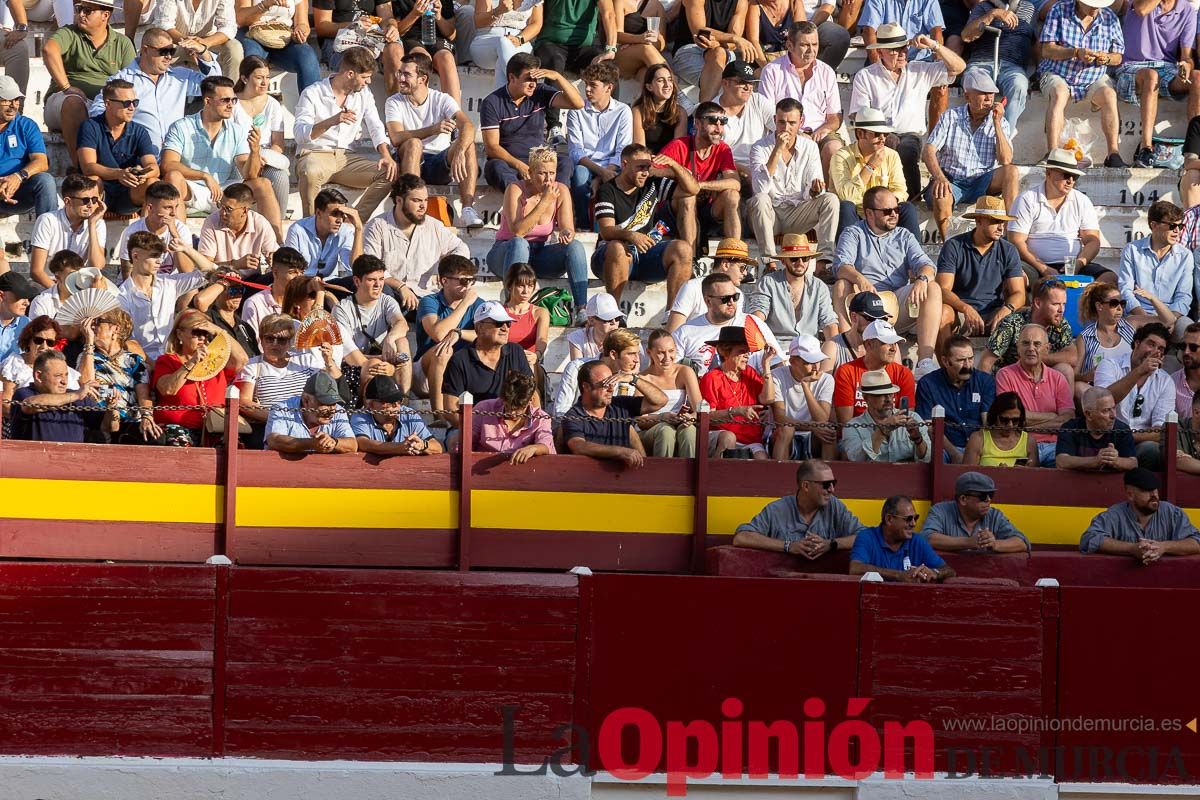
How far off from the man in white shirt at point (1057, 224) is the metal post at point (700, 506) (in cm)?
331

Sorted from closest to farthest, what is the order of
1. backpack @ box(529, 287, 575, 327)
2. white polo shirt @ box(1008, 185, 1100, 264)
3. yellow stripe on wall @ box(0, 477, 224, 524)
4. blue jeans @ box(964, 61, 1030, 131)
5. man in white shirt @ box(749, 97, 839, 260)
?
1. yellow stripe on wall @ box(0, 477, 224, 524)
2. backpack @ box(529, 287, 575, 327)
3. man in white shirt @ box(749, 97, 839, 260)
4. white polo shirt @ box(1008, 185, 1100, 264)
5. blue jeans @ box(964, 61, 1030, 131)

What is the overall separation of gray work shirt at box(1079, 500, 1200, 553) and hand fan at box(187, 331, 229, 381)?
454 cm

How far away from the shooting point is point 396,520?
1133 centimetres

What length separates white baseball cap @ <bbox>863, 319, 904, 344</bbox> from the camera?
468 inches

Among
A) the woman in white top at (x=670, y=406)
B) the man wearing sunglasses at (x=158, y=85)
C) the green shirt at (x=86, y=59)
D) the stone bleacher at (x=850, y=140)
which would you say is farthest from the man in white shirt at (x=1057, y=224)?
the green shirt at (x=86, y=59)

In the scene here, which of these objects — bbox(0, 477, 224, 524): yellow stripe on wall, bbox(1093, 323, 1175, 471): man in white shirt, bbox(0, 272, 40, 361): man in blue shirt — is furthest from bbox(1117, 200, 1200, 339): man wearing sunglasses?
bbox(0, 272, 40, 361): man in blue shirt

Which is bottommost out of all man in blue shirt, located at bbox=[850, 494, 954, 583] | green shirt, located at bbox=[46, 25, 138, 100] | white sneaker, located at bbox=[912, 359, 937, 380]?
man in blue shirt, located at bbox=[850, 494, 954, 583]

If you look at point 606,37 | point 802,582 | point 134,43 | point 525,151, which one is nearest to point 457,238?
point 525,151

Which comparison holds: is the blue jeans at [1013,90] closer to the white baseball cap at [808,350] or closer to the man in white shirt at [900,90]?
the man in white shirt at [900,90]

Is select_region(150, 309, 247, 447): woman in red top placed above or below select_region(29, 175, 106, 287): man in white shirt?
below

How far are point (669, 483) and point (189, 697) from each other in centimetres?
295

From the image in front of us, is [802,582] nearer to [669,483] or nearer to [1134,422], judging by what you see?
[669,483]

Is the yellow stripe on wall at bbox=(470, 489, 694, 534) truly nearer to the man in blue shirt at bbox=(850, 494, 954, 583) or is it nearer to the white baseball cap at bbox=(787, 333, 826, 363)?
the white baseball cap at bbox=(787, 333, 826, 363)

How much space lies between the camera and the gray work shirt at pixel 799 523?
1076 centimetres
